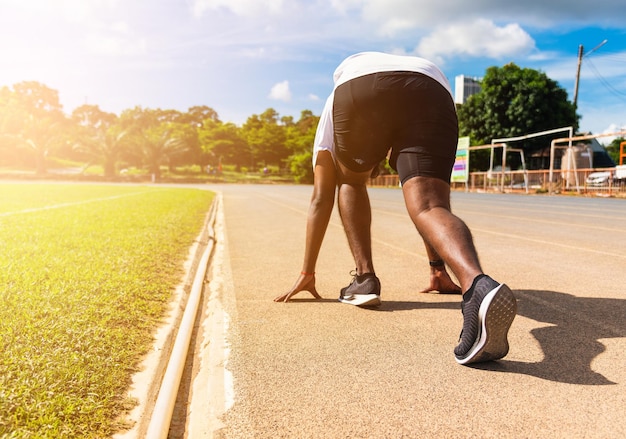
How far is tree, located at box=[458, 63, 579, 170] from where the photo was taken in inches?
1644

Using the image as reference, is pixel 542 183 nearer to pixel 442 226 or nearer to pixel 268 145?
pixel 442 226

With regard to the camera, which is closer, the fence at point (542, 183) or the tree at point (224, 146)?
the fence at point (542, 183)

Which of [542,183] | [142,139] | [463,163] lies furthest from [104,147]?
[542,183]

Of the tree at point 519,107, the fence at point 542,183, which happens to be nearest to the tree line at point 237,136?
the tree at point 519,107

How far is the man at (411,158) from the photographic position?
7.17 ft

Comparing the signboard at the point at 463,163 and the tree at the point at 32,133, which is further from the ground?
the tree at the point at 32,133

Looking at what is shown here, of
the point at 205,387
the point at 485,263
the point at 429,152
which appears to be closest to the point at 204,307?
the point at 205,387

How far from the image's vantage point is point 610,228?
8.82 m

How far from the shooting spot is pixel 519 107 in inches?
1646

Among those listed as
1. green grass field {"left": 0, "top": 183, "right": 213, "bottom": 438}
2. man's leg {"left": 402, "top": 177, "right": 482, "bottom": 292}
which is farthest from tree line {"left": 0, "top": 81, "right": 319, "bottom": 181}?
man's leg {"left": 402, "top": 177, "right": 482, "bottom": 292}

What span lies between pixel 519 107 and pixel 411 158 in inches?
1709

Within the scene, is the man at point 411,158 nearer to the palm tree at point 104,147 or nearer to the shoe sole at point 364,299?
the shoe sole at point 364,299

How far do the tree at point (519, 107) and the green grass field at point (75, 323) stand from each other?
41.4 metres

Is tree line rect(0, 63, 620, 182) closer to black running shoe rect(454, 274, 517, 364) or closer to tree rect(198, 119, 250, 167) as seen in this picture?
tree rect(198, 119, 250, 167)
